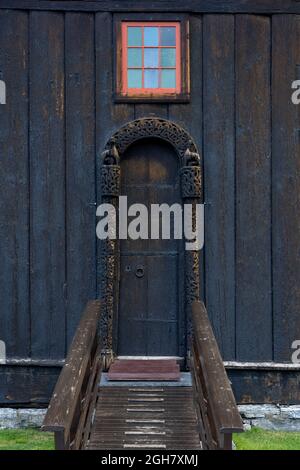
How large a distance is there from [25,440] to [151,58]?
4002 millimetres

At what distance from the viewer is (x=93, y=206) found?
24.7ft

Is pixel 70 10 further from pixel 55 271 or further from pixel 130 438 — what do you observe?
pixel 130 438

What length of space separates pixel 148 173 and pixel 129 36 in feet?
4.65

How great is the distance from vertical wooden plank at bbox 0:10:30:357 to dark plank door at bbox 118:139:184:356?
1006 millimetres

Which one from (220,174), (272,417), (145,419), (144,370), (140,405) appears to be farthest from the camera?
(220,174)

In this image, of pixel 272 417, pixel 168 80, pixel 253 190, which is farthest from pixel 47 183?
pixel 272 417

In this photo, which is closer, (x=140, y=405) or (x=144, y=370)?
(x=140, y=405)

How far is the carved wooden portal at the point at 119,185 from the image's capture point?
7367 mm

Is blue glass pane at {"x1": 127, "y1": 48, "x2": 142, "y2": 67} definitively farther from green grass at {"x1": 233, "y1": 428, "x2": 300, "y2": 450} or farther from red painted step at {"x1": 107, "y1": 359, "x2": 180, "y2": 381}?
green grass at {"x1": 233, "y1": 428, "x2": 300, "y2": 450}

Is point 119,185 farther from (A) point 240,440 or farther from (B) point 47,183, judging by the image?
(A) point 240,440

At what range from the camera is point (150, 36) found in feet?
24.8

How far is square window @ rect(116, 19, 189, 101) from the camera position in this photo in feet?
24.7

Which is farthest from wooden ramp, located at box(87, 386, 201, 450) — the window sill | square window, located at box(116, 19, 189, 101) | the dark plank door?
square window, located at box(116, 19, 189, 101)

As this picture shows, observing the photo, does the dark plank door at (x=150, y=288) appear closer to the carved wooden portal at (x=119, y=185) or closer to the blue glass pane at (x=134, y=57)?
the carved wooden portal at (x=119, y=185)
